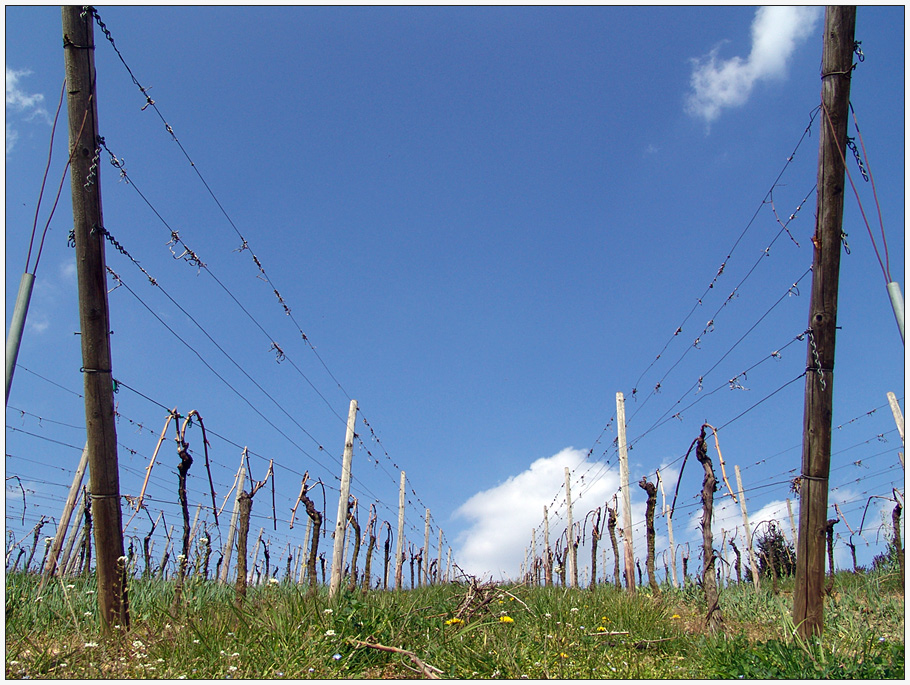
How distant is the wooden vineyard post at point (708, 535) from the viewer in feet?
21.2

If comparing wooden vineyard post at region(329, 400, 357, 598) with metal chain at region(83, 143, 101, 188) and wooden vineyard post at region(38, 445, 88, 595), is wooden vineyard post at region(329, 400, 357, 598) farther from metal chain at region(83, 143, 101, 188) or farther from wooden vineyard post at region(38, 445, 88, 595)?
metal chain at region(83, 143, 101, 188)

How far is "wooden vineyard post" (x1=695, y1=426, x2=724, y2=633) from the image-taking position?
254 inches

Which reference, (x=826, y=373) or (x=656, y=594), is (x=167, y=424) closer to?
(x=826, y=373)

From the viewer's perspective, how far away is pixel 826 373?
5.70 metres

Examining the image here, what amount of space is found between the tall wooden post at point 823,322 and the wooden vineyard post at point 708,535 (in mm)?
971

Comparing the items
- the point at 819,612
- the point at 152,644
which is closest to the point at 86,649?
the point at 152,644

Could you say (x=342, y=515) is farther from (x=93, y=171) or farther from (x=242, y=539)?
(x=93, y=171)

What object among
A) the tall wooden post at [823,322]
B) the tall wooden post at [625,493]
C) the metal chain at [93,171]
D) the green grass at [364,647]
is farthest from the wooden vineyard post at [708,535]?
the metal chain at [93,171]

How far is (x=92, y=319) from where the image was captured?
5230mm

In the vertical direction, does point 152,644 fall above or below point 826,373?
below

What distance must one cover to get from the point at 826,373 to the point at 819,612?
2.31 m

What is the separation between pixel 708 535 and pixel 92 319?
23.2 feet

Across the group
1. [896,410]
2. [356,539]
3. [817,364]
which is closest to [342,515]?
[356,539]

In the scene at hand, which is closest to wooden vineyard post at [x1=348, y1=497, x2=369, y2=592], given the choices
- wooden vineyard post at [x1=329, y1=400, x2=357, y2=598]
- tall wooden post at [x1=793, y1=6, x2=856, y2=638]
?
wooden vineyard post at [x1=329, y1=400, x2=357, y2=598]
